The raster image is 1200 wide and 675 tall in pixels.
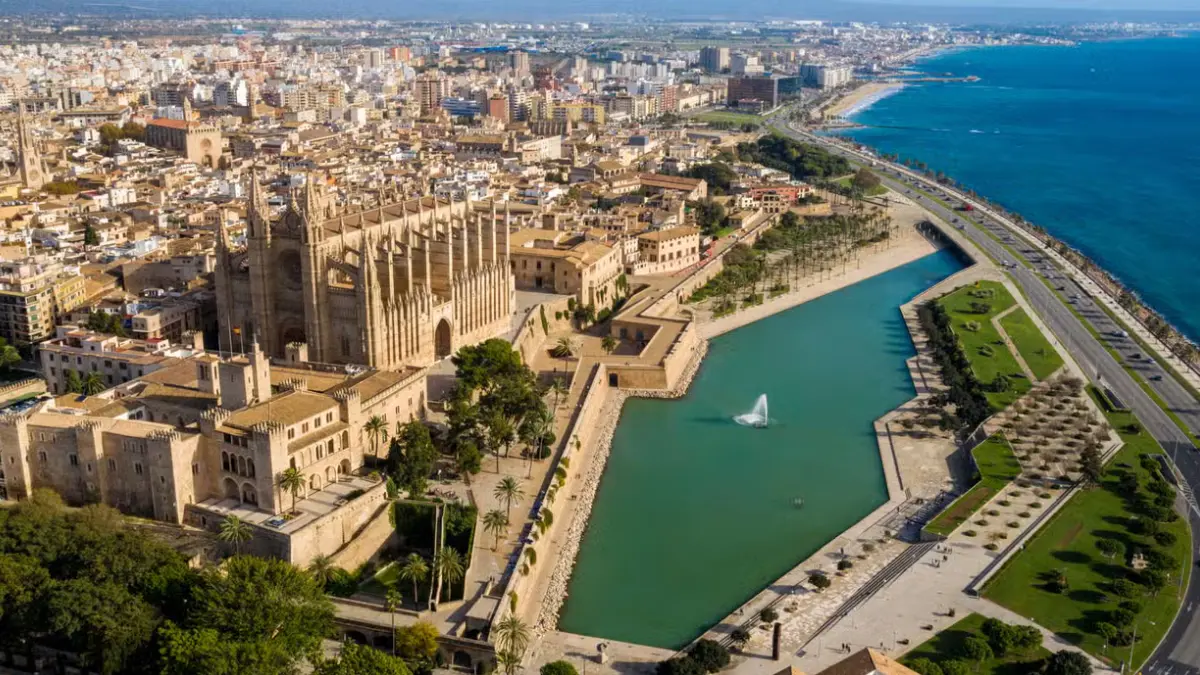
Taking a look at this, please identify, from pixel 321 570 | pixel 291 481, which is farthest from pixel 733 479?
pixel 321 570

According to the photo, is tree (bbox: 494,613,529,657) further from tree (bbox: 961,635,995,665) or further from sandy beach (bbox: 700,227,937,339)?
sandy beach (bbox: 700,227,937,339)

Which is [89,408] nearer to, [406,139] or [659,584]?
[659,584]

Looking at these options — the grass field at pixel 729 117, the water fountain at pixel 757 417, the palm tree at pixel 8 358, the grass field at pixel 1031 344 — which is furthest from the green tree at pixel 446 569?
the grass field at pixel 729 117

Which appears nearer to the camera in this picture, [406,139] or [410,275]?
[410,275]

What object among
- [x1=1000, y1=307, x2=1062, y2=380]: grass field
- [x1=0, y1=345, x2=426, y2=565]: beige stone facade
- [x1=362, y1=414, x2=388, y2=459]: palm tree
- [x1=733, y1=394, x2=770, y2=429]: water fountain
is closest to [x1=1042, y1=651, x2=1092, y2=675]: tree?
[x1=0, y1=345, x2=426, y2=565]: beige stone facade

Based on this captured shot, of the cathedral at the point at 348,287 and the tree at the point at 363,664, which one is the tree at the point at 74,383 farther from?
the tree at the point at 363,664

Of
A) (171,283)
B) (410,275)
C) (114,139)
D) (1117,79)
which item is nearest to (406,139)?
(114,139)

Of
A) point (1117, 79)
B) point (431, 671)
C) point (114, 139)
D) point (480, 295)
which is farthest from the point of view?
point (1117, 79)
